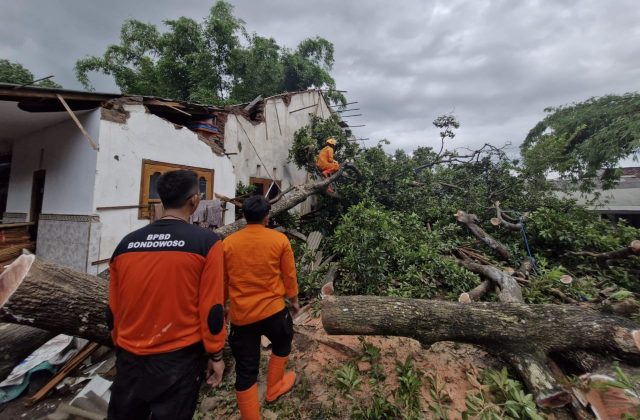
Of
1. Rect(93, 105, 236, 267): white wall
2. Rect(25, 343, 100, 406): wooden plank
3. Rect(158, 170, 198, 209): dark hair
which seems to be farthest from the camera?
Rect(93, 105, 236, 267): white wall

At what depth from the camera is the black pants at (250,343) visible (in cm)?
234

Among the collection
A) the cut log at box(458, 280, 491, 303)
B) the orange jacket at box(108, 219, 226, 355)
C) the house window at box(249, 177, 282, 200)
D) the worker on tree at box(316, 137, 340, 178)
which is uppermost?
the worker on tree at box(316, 137, 340, 178)

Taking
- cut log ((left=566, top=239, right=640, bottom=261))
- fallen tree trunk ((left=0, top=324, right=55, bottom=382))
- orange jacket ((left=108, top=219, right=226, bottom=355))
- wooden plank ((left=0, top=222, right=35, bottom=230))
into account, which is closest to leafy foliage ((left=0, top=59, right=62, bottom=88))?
wooden plank ((left=0, top=222, right=35, bottom=230))

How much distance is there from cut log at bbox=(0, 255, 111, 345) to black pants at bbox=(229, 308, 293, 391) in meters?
1.40

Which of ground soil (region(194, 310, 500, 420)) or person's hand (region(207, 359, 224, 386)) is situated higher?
person's hand (region(207, 359, 224, 386))

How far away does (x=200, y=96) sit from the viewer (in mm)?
13422

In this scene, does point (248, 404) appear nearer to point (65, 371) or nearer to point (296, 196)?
point (65, 371)

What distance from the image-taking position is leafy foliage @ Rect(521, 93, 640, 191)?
8055mm

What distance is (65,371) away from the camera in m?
3.05

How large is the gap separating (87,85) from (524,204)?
2238 cm

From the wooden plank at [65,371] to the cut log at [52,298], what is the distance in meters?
0.74

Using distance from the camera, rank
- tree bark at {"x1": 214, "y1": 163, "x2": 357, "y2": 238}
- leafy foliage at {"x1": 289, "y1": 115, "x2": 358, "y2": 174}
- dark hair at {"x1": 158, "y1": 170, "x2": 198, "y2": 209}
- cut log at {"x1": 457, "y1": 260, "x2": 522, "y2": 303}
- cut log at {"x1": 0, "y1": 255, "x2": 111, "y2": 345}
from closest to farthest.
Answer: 1. dark hair at {"x1": 158, "y1": 170, "x2": 198, "y2": 209}
2. cut log at {"x1": 0, "y1": 255, "x2": 111, "y2": 345}
3. cut log at {"x1": 457, "y1": 260, "x2": 522, "y2": 303}
4. tree bark at {"x1": 214, "y1": 163, "x2": 357, "y2": 238}
5. leafy foliage at {"x1": 289, "y1": 115, "x2": 358, "y2": 174}

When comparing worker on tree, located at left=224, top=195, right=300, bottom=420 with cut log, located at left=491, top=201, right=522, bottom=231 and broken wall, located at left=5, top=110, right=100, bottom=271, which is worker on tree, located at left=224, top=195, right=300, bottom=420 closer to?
broken wall, located at left=5, top=110, right=100, bottom=271

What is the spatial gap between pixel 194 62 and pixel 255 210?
1572 centimetres
